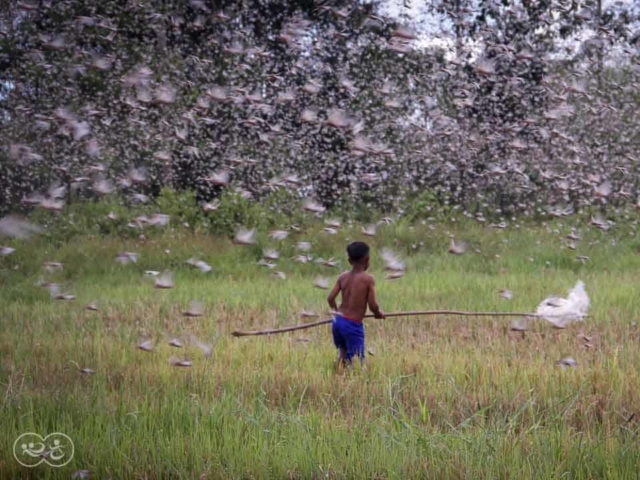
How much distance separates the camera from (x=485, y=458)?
9.94 feet

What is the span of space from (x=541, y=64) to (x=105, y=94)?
8338mm

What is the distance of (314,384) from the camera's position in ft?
14.3

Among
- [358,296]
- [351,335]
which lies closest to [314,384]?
[351,335]

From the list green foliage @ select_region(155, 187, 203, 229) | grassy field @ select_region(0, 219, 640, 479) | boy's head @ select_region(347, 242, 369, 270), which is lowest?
green foliage @ select_region(155, 187, 203, 229)

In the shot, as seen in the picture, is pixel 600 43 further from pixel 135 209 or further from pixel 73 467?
pixel 73 467

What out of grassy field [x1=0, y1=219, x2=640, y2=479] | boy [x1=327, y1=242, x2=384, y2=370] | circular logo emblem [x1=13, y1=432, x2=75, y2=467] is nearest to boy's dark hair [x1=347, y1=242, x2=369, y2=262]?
boy [x1=327, y1=242, x2=384, y2=370]

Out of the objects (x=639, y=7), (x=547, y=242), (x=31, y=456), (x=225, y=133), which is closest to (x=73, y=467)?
(x=31, y=456)

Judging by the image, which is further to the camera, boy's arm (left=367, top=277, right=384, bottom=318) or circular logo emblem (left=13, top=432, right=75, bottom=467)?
boy's arm (left=367, top=277, right=384, bottom=318)

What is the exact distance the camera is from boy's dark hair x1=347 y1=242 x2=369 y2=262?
4.80 m

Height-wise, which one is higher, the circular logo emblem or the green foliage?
the circular logo emblem

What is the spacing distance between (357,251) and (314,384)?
3.09 feet

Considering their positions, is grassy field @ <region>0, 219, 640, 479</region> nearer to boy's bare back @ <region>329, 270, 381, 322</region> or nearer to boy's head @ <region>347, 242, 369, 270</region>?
boy's bare back @ <region>329, 270, 381, 322</region>

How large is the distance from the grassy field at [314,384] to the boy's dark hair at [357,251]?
2.28 ft

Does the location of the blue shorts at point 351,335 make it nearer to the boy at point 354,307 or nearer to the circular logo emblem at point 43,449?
the boy at point 354,307
